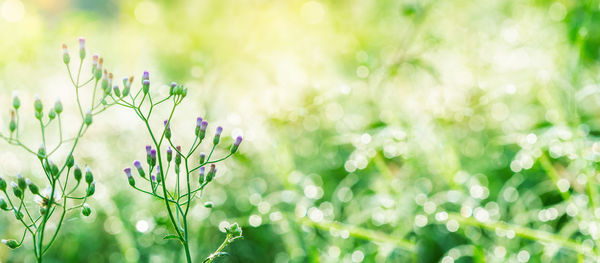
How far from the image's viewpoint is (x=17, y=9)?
9.21 ft

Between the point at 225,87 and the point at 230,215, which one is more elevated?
the point at 225,87

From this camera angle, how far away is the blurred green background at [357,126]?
1368 mm

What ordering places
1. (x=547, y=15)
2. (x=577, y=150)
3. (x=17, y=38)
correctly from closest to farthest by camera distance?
(x=577, y=150)
(x=547, y=15)
(x=17, y=38)

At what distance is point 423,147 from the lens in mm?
1489

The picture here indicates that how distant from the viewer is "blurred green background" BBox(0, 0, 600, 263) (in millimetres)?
1368

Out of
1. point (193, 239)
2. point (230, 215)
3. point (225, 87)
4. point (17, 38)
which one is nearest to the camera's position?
point (193, 239)

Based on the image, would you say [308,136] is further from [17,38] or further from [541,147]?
[17,38]

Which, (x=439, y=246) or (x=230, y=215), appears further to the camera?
(x=230, y=215)

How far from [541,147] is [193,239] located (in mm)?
970

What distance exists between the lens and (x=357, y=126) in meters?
1.86

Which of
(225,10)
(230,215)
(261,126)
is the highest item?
(225,10)

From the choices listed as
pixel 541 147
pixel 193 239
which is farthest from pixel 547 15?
pixel 193 239

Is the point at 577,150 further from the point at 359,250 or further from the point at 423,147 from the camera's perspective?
the point at 359,250

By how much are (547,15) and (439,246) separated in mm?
1116
